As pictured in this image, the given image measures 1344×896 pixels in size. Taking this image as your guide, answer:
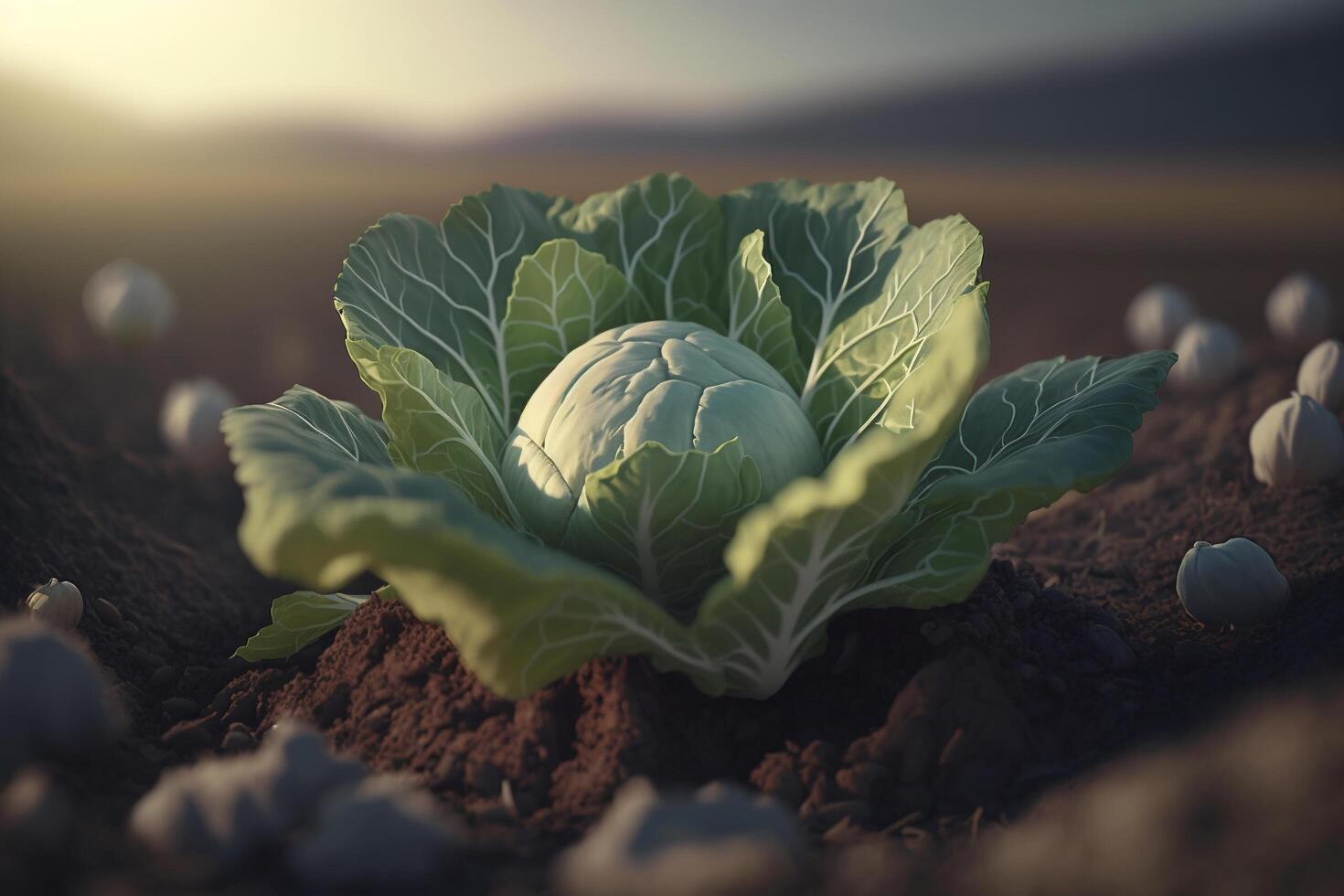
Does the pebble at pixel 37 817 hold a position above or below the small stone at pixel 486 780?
above

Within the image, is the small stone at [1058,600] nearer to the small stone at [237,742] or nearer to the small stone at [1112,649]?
the small stone at [1112,649]

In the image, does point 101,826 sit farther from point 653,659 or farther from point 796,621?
point 796,621

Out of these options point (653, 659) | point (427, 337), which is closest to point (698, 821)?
point (653, 659)

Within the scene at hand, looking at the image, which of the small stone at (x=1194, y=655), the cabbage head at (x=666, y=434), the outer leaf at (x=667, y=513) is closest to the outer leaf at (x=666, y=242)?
the cabbage head at (x=666, y=434)

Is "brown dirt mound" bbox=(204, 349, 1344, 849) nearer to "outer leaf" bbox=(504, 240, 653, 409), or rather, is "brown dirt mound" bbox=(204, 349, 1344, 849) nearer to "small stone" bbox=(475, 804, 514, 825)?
"small stone" bbox=(475, 804, 514, 825)

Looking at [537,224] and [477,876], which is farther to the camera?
[537,224]

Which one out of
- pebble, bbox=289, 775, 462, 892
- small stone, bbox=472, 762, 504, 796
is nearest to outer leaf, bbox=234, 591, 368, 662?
small stone, bbox=472, 762, 504, 796

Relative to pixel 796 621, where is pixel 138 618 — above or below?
below
